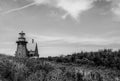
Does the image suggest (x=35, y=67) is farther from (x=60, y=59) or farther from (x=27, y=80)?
(x=60, y=59)

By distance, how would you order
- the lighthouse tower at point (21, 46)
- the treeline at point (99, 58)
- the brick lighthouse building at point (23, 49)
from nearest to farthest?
the treeline at point (99, 58) → the lighthouse tower at point (21, 46) → the brick lighthouse building at point (23, 49)

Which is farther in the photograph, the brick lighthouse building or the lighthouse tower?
the brick lighthouse building

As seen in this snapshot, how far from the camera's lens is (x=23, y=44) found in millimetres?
53875

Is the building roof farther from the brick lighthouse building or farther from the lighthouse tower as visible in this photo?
the lighthouse tower

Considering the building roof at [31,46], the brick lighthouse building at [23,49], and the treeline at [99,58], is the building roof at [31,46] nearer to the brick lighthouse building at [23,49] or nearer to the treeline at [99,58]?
the brick lighthouse building at [23,49]

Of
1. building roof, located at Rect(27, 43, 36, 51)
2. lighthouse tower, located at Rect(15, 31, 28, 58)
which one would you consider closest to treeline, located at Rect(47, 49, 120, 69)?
building roof, located at Rect(27, 43, 36, 51)

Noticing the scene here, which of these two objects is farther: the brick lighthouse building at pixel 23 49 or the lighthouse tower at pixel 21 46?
the brick lighthouse building at pixel 23 49

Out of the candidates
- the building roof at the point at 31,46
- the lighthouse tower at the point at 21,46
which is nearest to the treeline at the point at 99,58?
the building roof at the point at 31,46

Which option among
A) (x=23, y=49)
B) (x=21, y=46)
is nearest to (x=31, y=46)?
(x=23, y=49)

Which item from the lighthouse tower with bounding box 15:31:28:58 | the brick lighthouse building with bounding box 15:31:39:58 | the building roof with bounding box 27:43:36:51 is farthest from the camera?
the building roof with bounding box 27:43:36:51

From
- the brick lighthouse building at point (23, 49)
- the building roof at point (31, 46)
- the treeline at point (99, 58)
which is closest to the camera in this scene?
the treeline at point (99, 58)

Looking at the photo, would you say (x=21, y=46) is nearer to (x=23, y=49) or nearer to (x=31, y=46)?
(x=23, y=49)

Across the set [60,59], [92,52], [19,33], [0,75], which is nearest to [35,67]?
[0,75]

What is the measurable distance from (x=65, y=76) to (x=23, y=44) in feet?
145
